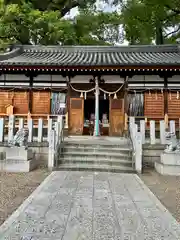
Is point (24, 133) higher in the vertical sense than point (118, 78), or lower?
lower

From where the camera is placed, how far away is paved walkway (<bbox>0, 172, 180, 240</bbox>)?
3520 millimetres

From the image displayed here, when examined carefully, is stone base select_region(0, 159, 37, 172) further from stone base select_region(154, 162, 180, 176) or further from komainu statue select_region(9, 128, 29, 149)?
stone base select_region(154, 162, 180, 176)

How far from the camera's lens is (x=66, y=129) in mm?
12758

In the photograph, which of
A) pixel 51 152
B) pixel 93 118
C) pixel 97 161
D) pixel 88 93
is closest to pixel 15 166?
pixel 51 152

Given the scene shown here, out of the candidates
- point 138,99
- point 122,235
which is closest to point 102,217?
point 122,235

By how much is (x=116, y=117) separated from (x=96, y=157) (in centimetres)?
507

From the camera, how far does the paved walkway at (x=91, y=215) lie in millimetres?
3520

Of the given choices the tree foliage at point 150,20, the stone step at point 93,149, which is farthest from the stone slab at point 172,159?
the tree foliage at point 150,20

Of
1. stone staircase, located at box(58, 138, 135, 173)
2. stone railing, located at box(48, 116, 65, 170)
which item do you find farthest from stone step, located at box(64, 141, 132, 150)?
stone railing, located at box(48, 116, 65, 170)

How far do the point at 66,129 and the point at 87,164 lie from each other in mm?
4553

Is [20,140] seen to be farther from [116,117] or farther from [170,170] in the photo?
[116,117]

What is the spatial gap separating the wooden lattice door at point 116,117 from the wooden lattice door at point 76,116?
1.60 m

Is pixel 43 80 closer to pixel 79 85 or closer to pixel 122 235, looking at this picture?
pixel 79 85

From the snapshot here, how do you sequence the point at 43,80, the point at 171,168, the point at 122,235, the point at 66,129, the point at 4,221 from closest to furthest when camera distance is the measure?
the point at 122,235
the point at 4,221
the point at 171,168
the point at 66,129
the point at 43,80
